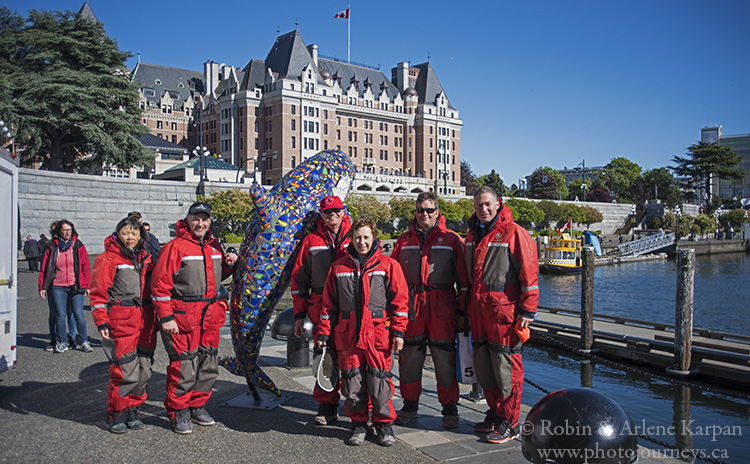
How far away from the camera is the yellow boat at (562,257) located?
44.3m

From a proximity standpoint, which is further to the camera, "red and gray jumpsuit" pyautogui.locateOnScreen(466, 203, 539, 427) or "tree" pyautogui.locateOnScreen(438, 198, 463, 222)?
"tree" pyautogui.locateOnScreen(438, 198, 463, 222)

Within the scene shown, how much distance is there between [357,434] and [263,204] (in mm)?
2558

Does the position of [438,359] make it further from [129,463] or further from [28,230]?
[28,230]

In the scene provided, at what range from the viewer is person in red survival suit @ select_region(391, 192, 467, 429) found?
222 inches

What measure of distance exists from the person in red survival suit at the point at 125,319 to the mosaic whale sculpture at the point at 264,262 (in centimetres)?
83

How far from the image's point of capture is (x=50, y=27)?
38.5 meters

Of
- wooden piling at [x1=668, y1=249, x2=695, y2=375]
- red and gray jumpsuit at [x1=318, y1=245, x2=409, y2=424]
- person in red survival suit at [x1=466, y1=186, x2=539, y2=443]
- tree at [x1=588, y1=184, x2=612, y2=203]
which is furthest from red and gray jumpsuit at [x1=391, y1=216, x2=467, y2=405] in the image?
tree at [x1=588, y1=184, x2=612, y2=203]

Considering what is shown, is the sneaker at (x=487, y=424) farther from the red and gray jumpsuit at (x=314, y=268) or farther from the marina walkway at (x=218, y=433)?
the red and gray jumpsuit at (x=314, y=268)

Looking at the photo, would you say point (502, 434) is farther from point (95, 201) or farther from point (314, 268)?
point (95, 201)

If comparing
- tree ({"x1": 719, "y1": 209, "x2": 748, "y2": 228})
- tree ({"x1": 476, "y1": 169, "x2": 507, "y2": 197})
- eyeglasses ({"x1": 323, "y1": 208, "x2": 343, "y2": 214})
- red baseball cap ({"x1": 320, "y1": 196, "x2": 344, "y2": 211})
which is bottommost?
eyeglasses ({"x1": 323, "y1": 208, "x2": 343, "y2": 214})

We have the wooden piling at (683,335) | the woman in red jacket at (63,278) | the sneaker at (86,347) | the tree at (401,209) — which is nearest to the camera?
the woman in red jacket at (63,278)

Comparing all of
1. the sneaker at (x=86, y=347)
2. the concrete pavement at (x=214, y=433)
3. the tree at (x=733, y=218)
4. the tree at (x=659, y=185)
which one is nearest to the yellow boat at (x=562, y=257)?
the sneaker at (x=86, y=347)

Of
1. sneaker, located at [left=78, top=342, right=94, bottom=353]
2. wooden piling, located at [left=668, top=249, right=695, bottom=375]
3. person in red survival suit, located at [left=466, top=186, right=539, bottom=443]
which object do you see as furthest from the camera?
wooden piling, located at [left=668, top=249, right=695, bottom=375]

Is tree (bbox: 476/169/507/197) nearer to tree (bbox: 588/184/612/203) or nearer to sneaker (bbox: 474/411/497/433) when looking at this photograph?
tree (bbox: 588/184/612/203)
